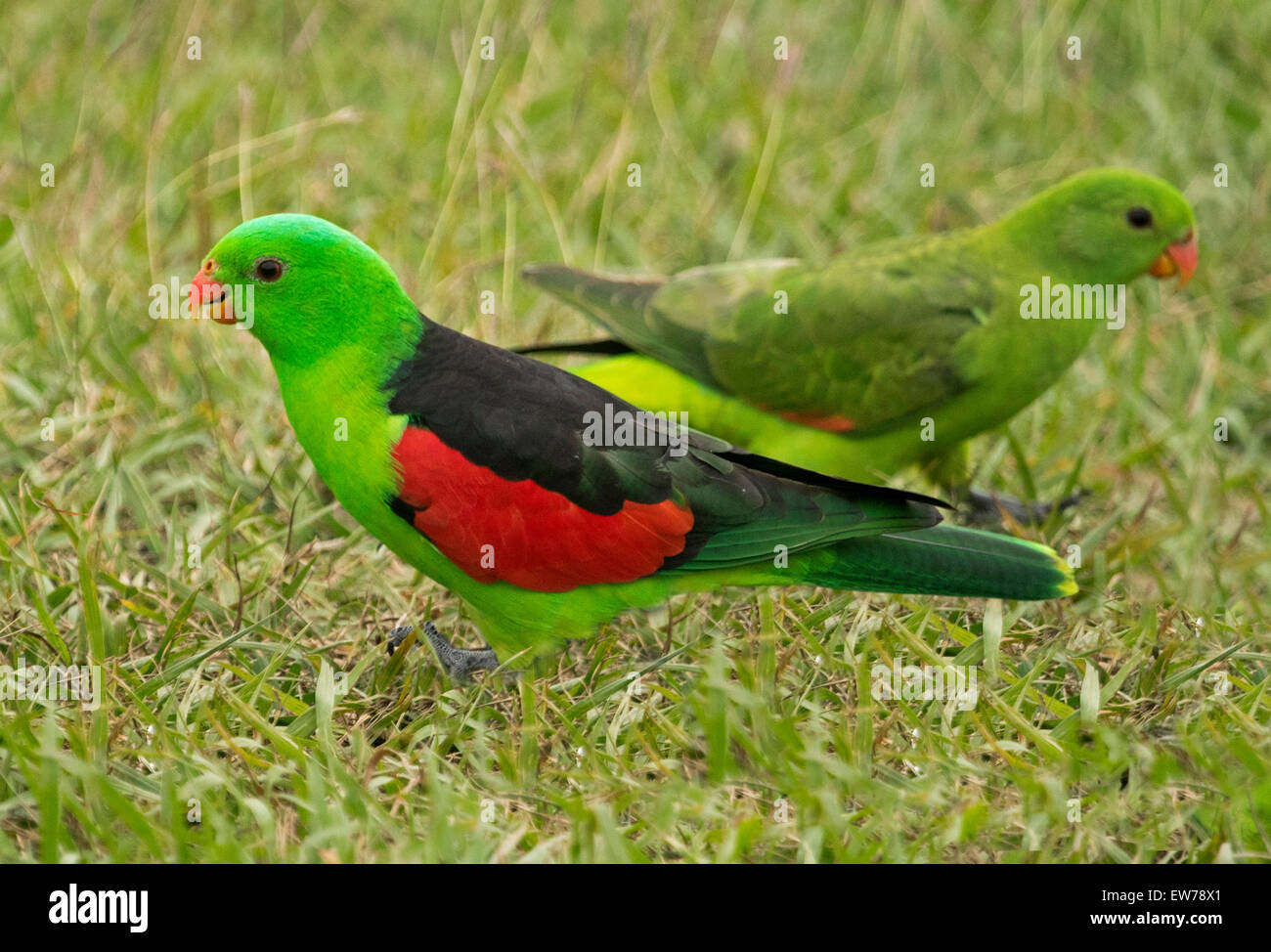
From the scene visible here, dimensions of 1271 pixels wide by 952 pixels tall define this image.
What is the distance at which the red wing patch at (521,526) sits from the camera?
314cm

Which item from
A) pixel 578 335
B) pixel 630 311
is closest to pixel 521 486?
pixel 630 311

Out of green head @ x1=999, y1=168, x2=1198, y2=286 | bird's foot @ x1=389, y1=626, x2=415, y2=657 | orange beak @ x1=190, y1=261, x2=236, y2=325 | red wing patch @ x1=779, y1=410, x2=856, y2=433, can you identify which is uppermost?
green head @ x1=999, y1=168, x2=1198, y2=286

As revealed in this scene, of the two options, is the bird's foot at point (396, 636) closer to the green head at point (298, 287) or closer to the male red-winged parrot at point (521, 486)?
the male red-winged parrot at point (521, 486)

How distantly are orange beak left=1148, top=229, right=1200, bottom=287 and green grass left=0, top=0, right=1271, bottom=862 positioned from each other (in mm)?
602

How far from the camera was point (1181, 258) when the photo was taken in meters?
4.35

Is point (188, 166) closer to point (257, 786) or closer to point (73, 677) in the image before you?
point (73, 677)

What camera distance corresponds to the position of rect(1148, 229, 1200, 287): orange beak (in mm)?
4344

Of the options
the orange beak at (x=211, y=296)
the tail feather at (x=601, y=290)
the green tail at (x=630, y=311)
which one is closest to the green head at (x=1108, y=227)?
the green tail at (x=630, y=311)

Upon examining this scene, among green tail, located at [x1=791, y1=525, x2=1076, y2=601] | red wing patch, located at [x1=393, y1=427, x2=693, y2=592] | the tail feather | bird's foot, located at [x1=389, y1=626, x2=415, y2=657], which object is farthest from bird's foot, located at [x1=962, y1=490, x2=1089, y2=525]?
bird's foot, located at [x1=389, y1=626, x2=415, y2=657]

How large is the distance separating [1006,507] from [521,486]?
77.0 inches

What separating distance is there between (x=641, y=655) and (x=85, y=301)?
98.2 inches

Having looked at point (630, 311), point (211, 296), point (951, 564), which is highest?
point (630, 311)

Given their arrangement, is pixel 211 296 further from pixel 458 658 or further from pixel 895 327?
pixel 895 327

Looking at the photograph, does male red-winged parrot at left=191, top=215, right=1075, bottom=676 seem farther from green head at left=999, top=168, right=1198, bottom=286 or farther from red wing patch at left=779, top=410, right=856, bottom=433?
green head at left=999, top=168, right=1198, bottom=286
